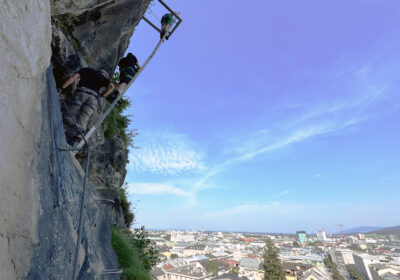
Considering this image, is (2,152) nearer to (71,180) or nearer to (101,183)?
(71,180)

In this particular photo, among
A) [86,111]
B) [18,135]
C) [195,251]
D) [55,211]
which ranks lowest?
[195,251]

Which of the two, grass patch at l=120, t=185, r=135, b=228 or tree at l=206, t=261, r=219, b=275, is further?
tree at l=206, t=261, r=219, b=275

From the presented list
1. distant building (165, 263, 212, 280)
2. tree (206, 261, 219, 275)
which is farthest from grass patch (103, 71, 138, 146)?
tree (206, 261, 219, 275)

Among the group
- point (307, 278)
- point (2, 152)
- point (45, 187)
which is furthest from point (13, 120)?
point (307, 278)

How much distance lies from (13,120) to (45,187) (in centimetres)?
55

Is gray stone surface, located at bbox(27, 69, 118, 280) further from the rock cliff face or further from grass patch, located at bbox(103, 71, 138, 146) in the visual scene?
grass patch, located at bbox(103, 71, 138, 146)

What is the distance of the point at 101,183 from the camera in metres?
5.54

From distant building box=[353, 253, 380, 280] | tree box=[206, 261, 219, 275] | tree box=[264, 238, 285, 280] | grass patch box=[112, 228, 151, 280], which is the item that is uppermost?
grass patch box=[112, 228, 151, 280]

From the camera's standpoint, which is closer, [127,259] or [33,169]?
[33,169]

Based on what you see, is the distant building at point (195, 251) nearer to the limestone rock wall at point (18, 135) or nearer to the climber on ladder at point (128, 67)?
the climber on ladder at point (128, 67)

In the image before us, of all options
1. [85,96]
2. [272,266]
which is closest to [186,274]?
[272,266]

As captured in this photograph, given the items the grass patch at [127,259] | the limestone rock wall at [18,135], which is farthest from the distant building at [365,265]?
the limestone rock wall at [18,135]

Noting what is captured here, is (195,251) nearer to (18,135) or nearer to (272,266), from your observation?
(272,266)

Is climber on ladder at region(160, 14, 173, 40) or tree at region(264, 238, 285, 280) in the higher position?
climber on ladder at region(160, 14, 173, 40)
